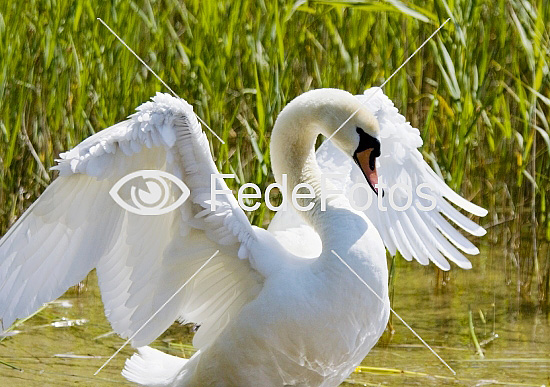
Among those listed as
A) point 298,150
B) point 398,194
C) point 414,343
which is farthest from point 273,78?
point 414,343

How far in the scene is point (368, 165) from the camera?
3.85 m

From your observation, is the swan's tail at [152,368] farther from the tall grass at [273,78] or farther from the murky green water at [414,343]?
the tall grass at [273,78]

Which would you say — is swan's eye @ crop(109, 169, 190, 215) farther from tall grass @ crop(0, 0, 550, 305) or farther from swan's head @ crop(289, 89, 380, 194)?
tall grass @ crop(0, 0, 550, 305)

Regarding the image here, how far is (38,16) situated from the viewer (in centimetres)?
548

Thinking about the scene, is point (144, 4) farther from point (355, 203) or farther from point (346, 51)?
point (355, 203)

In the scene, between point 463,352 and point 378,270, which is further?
point 463,352

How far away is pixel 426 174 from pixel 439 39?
90cm

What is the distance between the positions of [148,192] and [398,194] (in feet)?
4.38

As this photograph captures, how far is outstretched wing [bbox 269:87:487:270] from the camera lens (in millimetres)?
4258

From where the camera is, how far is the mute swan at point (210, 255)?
11.3 ft

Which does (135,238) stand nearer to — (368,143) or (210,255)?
(210,255)

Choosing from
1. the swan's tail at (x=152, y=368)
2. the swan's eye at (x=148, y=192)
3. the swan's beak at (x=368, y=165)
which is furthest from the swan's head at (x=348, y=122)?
the swan's tail at (x=152, y=368)

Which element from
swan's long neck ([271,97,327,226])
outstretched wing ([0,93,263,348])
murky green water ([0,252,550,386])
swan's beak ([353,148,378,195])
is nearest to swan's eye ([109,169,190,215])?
outstretched wing ([0,93,263,348])

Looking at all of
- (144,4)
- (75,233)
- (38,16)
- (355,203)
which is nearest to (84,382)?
(75,233)
